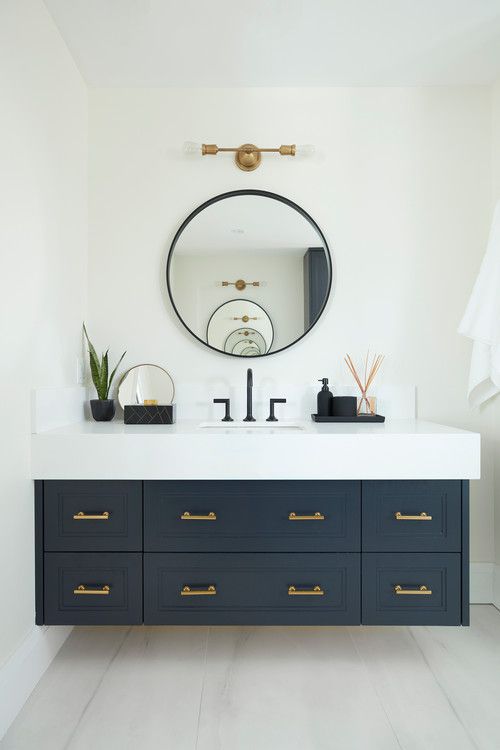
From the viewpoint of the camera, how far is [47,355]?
2.01 metres

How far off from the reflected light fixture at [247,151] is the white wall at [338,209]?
4 cm

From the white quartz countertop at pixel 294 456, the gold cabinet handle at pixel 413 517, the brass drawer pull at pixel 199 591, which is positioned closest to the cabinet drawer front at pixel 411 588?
the gold cabinet handle at pixel 413 517

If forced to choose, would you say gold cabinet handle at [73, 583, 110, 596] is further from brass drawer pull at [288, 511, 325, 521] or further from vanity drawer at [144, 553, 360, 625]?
brass drawer pull at [288, 511, 325, 521]

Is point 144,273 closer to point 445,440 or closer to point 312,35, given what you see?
point 312,35

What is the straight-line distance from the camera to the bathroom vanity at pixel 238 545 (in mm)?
1848

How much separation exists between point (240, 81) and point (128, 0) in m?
0.65

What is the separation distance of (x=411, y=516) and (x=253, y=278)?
48.9 inches

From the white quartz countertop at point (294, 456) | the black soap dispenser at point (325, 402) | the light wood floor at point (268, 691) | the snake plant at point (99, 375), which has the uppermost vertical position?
the snake plant at point (99, 375)

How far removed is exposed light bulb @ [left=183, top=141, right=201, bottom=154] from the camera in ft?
7.99

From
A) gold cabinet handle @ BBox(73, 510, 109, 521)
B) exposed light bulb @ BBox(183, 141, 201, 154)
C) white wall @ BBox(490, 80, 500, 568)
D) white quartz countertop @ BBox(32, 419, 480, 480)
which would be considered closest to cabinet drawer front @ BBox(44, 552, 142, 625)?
gold cabinet handle @ BBox(73, 510, 109, 521)

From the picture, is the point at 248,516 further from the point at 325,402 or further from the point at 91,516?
the point at 325,402

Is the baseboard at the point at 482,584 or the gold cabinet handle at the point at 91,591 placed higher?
Answer: the gold cabinet handle at the point at 91,591

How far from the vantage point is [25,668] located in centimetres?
173

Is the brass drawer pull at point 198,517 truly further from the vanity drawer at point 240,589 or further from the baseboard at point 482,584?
the baseboard at point 482,584
